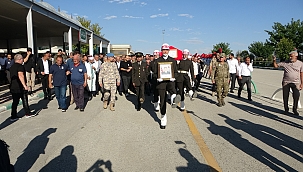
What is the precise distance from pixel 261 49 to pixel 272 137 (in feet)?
232

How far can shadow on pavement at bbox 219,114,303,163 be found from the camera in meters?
4.95

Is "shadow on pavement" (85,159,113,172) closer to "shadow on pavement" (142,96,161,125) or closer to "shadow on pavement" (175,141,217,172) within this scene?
"shadow on pavement" (175,141,217,172)

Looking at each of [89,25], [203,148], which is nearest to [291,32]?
[89,25]

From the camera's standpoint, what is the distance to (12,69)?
689cm

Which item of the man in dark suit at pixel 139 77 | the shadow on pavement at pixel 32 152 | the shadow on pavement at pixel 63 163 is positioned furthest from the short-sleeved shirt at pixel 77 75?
the shadow on pavement at pixel 63 163

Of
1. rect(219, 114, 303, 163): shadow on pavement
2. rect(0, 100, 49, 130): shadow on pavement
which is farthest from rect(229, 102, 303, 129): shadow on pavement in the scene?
rect(0, 100, 49, 130): shadow on pavement

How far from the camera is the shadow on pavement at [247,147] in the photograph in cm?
418

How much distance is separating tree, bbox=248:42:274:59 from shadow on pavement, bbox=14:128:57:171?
225 ft

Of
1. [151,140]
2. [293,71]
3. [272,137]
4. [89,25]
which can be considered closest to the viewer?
[151,140]

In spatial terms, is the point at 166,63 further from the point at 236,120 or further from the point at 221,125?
the point at 236,120

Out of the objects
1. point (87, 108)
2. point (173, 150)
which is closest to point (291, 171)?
point (173, 150)

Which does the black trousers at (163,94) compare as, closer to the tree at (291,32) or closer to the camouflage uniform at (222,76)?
the camouflage uniform at (222,76)

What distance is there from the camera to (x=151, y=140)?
5402 millimetres

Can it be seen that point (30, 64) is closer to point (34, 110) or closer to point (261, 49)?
point (34, 110)
